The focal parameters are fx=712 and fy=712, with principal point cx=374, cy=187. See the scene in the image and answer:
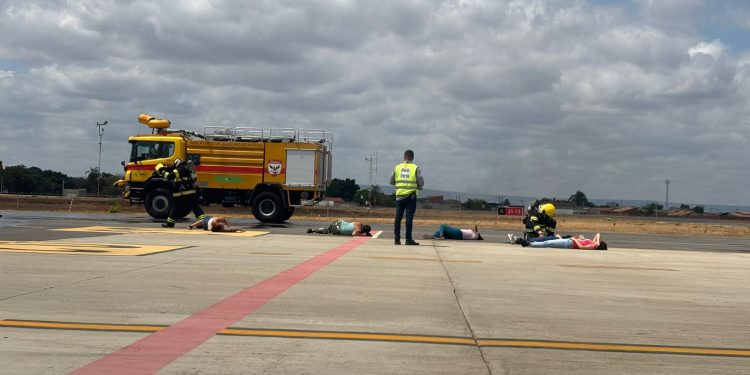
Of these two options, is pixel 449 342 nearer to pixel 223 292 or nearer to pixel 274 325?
pixel 274 325

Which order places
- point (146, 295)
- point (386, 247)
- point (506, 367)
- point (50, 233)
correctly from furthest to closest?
1. point (50, 233)
2. point (386, 247)
3. point (146, 295)
4. point (506, 367)

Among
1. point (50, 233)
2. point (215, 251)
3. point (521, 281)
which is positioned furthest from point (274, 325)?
point (50, 233)

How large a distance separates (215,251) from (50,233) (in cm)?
576

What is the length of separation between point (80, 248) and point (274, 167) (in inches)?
579

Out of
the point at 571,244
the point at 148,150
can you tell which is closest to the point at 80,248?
the point at 571,244

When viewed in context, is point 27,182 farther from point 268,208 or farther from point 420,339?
point 420,339

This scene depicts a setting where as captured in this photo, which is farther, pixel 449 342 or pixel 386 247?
pixel 386 247

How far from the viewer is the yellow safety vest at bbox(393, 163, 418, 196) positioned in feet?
49.6

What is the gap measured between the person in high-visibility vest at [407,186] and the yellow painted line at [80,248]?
4.66 m

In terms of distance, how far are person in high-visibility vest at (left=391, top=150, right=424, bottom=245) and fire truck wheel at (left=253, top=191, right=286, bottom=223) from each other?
455 inches

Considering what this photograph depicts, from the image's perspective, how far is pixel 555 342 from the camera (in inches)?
240

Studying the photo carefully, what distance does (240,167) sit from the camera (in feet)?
87.6

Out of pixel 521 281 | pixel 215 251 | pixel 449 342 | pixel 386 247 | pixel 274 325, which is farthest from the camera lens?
pixel 386 247

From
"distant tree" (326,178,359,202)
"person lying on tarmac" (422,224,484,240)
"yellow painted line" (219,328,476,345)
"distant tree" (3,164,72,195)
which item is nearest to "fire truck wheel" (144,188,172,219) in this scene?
"person lying on tarmac" (422,224,484,240)
